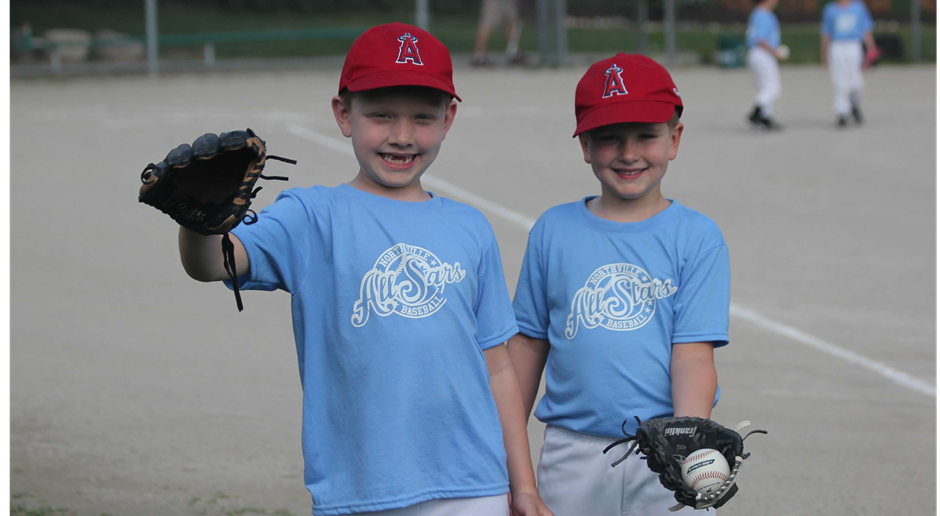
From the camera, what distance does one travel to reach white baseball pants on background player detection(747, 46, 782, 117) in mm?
13141

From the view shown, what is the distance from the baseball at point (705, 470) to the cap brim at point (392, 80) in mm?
1051

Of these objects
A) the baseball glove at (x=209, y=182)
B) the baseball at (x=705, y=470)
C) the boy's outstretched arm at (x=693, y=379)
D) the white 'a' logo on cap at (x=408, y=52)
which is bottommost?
the baseball at (x=705, y=470)

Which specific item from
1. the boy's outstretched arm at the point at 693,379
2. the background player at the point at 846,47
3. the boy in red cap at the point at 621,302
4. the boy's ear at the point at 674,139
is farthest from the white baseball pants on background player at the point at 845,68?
the boy's outstretched arm at the point at 693,379

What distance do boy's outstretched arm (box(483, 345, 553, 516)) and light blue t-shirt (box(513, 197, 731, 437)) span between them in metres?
0.20

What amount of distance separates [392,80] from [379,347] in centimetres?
63

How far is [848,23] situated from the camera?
1343 cm

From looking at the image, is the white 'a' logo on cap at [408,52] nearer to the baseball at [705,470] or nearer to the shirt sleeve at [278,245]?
the shirt sleeve at [278,245]

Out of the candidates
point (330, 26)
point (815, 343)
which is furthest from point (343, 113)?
point (330, 26)

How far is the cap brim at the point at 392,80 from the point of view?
8.45 ft

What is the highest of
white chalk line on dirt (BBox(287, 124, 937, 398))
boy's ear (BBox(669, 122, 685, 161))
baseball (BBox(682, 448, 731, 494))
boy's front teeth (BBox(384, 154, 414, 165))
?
boy's ear (BBox(669, 122, 685, 161))

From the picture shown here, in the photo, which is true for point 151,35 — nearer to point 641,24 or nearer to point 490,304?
point 641,24

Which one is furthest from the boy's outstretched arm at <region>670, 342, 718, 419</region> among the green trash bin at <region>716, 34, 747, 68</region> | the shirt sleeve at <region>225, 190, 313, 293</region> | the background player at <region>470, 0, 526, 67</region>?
the green trash bin at <region>716, 34, 747, 68</region>

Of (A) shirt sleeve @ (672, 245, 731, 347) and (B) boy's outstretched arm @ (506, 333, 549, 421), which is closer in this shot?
(A) shirt sleeve @ (672, 245, 731, 347)

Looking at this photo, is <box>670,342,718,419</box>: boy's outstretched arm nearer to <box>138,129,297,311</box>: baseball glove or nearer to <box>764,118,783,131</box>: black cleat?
<box>138,129,297,311</box>: baseball glove
